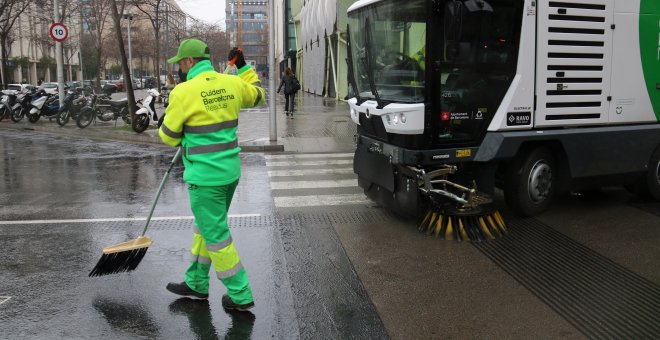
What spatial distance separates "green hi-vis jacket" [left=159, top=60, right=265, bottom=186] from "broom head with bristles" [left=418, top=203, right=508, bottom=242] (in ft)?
9.34

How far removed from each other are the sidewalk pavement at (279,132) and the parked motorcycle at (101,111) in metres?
0.26

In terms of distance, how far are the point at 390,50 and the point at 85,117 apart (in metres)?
15.3

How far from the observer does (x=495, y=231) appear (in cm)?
627

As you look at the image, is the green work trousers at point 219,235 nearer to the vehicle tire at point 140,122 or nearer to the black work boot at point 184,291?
the black work boot at point 184,291

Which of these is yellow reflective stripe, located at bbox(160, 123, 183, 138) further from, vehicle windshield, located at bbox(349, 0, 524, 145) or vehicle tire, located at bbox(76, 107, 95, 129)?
vehicle tire, located at bbox(76, 107, 95, 129)

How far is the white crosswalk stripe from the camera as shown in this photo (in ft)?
26.7

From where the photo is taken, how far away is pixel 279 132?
55.6ft

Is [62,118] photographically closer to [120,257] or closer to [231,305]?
[120,257]

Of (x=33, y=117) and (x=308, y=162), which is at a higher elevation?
(x=33, y=117)

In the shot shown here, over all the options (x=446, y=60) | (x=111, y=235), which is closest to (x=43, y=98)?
(x=111, y=235)

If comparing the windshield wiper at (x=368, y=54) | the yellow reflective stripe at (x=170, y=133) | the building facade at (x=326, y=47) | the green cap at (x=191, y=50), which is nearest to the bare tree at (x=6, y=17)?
the building facade at (x=326, y=47)

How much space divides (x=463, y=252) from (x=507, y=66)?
2161mm

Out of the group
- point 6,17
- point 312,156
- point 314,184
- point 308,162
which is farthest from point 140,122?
point 6,17

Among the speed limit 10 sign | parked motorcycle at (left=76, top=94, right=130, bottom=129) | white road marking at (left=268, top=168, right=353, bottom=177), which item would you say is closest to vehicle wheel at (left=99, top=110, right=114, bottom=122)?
parked motorcycle at (left=76, top=94, right=130, bottom=129)
